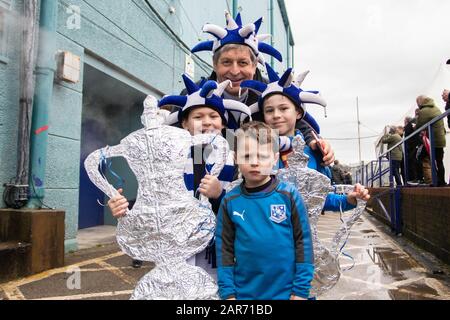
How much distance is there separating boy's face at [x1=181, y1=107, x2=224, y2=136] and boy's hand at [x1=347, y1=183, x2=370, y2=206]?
0.61m

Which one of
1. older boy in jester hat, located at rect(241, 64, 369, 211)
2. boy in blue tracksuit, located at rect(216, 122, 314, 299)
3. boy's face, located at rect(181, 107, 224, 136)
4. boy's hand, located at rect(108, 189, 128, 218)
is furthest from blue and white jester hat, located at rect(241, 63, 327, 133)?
boy's hand, located at rect(108, 189, 128, 218)

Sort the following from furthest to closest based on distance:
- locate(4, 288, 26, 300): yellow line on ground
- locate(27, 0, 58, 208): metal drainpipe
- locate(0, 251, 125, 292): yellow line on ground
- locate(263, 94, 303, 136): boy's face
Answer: locate(27, 0, 58, 208): metal drainpipe, locate(0, 251, 125, 292): yellow line on ground, locate(4, 288, 26, 300): yellow line on ground, locate(263, 94, 303, 136): boy's face

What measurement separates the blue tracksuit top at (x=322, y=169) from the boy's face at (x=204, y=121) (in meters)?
0.29

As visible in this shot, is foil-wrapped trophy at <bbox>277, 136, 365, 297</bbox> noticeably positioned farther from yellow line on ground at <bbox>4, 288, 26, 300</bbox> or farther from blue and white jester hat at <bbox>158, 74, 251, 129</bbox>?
yellow line on ground at <bbox>4, 288, 26, 300</bbox>

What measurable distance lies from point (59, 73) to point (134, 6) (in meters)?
2.13

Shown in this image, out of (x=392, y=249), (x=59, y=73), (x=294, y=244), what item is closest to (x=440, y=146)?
(x=392, y=249)

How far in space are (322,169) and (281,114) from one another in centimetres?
32

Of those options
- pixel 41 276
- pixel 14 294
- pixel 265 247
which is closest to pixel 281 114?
pixel 265 247

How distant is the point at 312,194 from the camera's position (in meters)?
1.64

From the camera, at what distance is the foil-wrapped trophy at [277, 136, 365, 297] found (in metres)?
1.61

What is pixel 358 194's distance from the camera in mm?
1586

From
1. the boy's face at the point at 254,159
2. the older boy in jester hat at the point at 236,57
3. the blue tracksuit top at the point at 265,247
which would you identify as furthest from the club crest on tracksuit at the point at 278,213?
the older boy in jester hat at the point at 236,57

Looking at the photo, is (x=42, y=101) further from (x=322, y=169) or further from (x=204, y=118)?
(x=322, y=169)

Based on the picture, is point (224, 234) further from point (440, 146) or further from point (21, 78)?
point (440, 146)
